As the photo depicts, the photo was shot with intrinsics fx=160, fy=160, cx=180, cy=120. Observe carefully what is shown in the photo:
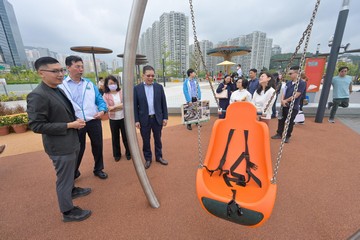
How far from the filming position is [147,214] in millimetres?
1986

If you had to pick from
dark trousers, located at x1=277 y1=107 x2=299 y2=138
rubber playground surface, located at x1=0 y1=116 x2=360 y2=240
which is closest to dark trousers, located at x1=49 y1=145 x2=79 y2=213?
rubber playground surface, located at x1=0 y1=116 x2=360 y2=240

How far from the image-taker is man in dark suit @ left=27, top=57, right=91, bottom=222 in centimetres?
149

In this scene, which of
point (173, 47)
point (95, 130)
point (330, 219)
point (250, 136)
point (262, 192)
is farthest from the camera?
point (173, 47)

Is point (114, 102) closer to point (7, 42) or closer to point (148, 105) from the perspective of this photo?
point (148, 105)

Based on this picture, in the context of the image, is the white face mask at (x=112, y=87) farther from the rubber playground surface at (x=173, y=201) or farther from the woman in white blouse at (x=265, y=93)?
the woman in white blouse at (x=265, y=93)

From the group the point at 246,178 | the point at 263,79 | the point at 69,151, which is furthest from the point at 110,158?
the point at 263,79

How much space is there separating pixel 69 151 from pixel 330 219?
3034 millimetres

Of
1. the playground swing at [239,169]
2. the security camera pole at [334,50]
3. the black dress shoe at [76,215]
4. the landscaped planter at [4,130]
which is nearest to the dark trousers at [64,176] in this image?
the black dress shoe at [76,215]

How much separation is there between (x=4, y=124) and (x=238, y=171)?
22.2 ft

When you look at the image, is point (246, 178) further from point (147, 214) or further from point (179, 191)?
point (147, 214)

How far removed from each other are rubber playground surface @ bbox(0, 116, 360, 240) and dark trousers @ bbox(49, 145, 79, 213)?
1.08ft

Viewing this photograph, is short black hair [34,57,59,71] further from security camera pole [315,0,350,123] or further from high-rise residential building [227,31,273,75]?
high-rise residential building [227,31,273,75]

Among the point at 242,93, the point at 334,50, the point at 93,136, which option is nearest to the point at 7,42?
the point at 93,136

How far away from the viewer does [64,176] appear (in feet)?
5.69
